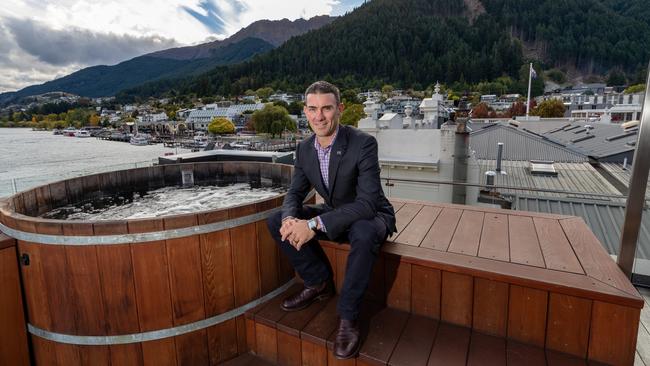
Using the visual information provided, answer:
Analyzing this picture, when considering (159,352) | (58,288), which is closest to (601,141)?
(159,352)

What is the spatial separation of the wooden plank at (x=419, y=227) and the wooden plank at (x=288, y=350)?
960 mm

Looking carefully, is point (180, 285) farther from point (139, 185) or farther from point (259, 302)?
point (139, 185)

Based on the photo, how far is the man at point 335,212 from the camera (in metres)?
1.79

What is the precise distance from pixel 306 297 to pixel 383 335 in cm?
56

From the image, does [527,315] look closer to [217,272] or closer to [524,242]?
[524,242]

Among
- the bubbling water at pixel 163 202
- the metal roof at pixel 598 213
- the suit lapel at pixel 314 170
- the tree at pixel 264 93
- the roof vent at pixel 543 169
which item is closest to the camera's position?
the suit lapel at pixel 314 170

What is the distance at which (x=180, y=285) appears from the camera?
195 cm

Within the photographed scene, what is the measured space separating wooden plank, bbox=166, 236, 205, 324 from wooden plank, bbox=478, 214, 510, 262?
69.9 inches

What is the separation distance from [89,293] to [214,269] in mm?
672

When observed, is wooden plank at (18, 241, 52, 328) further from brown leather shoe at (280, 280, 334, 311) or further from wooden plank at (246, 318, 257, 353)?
brown leather shoe at (280, 280, 334, 311)

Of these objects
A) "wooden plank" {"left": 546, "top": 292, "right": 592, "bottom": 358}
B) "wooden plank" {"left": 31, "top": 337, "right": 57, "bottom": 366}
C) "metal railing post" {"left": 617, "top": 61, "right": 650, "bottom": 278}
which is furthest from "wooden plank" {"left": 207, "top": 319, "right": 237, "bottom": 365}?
"metal railing post" {"left": 617, "top": 61, "right": 650, "bottom": 278}

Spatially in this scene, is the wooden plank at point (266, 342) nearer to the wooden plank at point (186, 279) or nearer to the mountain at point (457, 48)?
the wooden plank at point (186, 279)

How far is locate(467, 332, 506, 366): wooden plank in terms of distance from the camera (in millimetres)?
1643

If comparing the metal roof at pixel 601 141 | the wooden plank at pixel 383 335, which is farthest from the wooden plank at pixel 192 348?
the metal roof at pixel 601 141
